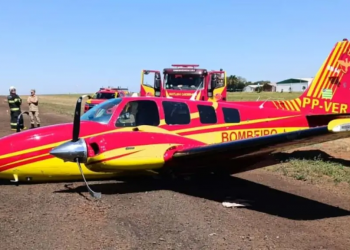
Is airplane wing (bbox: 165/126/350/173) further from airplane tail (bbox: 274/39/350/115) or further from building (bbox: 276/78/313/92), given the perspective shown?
building (bbox: 276/78/313/92)

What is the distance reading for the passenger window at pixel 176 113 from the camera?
840 centimetres

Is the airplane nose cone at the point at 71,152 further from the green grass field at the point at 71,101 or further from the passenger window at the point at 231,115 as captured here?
the green grass field at the point at 71,101

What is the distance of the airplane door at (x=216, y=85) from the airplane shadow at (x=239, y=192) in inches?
382

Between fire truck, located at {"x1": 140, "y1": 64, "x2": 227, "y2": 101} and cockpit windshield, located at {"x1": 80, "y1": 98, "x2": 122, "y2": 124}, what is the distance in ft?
34.0

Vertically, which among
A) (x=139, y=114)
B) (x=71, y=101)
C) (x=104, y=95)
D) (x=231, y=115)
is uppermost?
(x=139, y=114)

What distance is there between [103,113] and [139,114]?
0.74 metres

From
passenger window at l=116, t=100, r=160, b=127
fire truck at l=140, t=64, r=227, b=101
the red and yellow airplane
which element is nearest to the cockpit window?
fire truck at l=140, t=64, r=227, b=101

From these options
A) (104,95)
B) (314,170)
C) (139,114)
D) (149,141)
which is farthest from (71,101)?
(149,141)

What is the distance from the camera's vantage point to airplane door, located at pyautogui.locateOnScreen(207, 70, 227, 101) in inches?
734

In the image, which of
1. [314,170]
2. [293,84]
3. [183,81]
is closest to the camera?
[314,170]

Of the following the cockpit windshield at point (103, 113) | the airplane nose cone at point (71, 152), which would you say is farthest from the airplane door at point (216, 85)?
the airplane nose cone at point (71, 152)

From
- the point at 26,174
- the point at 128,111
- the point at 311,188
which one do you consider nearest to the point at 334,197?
the point at 311,188

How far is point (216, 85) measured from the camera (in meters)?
18.8

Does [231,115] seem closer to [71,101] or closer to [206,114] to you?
[206,114]
